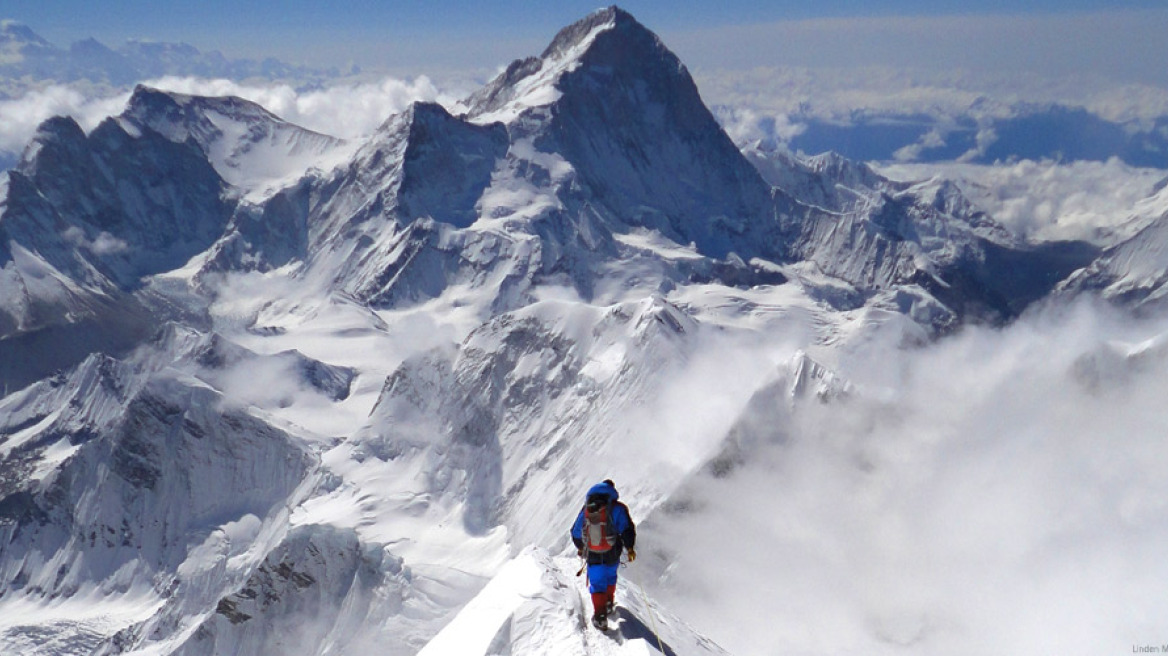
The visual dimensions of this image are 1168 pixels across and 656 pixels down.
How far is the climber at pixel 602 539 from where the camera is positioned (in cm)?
3425

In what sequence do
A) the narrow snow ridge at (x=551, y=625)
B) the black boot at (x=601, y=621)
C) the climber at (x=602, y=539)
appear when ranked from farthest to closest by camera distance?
1. the black boot at (x=601, y=621)
2. the climber at (x=602, y=539)
3. the narrow snow ridge at (x=551, y=625)

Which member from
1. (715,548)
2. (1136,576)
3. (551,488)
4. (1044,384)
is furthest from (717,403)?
(1136,576)

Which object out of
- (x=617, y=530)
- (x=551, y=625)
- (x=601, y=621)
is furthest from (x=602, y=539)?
(x=551, y=625)

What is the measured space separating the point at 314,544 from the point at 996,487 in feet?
272

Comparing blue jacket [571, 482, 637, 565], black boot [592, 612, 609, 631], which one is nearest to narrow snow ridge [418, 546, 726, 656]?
black boot [592, 612, 609, 631]

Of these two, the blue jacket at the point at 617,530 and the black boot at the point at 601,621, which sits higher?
the blue jacket at the point at 617,530

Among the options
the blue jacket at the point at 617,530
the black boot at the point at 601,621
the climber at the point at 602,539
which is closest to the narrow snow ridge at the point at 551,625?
the black boot at the point at 601,621

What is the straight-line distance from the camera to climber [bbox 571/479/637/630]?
112ft

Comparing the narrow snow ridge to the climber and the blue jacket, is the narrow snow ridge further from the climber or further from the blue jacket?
the blue jacket

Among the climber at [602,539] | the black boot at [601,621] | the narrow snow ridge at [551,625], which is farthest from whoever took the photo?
the black boot at [601,621]

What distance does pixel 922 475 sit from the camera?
105438 mm

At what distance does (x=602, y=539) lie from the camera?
3419cm

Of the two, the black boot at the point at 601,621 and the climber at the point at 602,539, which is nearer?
Answer: the climber at the point at 602,539

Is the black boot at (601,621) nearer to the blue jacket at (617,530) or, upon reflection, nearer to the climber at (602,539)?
the climber at (602,539)
